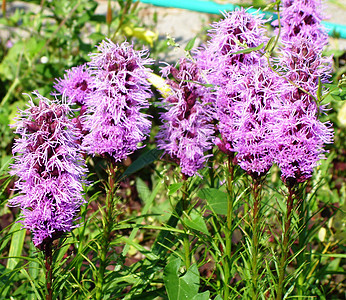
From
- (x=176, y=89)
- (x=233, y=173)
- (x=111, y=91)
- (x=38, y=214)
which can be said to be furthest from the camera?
(x=233, y=173)

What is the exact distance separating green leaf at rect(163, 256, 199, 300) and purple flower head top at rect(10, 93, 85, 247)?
0.54 metres

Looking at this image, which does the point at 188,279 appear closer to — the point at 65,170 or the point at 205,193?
the point at 205,193

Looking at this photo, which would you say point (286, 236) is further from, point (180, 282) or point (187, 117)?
point (187, 117)

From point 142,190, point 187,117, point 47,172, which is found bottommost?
point 142,190

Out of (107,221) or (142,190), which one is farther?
(142,190)

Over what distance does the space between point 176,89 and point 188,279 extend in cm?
82

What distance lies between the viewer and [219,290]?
7.12 feet

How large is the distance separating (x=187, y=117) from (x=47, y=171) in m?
0.63

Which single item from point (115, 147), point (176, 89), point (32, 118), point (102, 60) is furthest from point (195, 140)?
point (32, 118)

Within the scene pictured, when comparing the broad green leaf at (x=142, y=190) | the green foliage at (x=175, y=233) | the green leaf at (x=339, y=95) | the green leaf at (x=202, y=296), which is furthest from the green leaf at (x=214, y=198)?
the broad green leaf at (x=142, y=190)

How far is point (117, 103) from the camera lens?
1.76 meters

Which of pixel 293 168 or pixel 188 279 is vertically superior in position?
pixel 293 168

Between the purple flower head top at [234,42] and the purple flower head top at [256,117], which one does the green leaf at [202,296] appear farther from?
the purple flower head top at [234,42]

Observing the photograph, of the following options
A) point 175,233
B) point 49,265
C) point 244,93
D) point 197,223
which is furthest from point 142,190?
point 244,93
